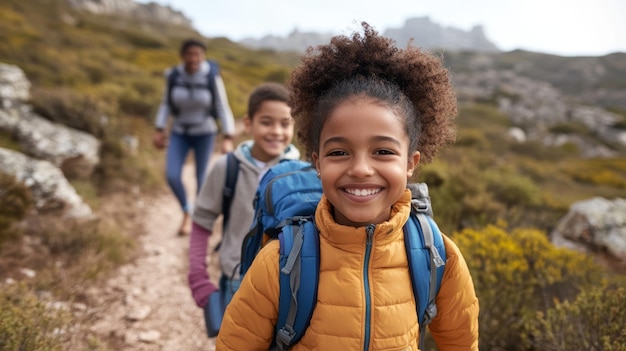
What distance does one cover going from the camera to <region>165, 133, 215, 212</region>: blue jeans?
3.88 metres

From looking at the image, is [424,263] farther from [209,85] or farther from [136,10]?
[136,10]

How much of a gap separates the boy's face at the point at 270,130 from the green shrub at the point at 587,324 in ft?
6.46

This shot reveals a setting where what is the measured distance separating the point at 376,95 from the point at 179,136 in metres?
3.20

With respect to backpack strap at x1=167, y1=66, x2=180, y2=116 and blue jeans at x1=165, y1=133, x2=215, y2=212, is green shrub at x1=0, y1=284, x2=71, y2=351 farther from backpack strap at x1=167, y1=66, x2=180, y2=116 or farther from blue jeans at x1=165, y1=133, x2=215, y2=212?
backpack strap at x1=167, y1=66, x2=180, y2=116

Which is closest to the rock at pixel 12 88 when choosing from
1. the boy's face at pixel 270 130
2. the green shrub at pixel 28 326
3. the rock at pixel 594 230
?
the green shrub at pixel 28 326

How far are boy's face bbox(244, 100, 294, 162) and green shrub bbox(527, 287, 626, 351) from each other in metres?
1.97

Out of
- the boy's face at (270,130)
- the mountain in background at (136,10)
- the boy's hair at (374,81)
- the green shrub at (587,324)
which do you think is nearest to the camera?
the boy's hair at (374,81)

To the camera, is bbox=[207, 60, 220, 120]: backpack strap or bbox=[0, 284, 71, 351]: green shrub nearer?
bbox=[0, 284, 71, 351]: green shrub

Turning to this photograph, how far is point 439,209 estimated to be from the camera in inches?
184

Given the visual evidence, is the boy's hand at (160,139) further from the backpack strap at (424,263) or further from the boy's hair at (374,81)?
the backpack strap at (424,263)

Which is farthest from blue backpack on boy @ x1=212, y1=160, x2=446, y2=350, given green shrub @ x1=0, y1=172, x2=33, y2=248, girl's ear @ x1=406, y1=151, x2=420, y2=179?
green shrub @ x1=0, y1=172, x2=33, y2=248

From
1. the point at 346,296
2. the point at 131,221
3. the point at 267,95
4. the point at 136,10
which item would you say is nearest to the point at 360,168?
the point at 346,296

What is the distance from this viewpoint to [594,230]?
464cm

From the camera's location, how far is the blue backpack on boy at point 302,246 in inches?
47.1
